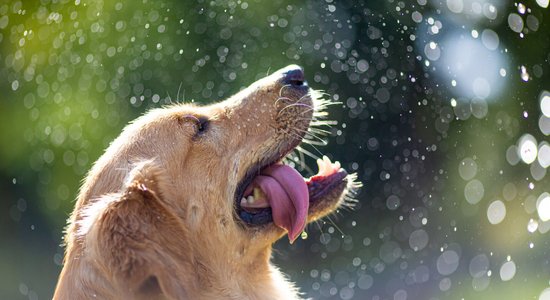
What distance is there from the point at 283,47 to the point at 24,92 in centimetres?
305

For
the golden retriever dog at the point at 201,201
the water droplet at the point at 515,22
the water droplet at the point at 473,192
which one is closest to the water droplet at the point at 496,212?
the water droplet at the point at 473,192

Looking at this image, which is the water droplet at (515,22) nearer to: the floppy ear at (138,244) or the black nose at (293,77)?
the black nose at (293,77)

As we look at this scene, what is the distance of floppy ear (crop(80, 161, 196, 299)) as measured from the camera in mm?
2873

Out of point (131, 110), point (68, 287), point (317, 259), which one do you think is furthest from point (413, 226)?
point (68, 287)

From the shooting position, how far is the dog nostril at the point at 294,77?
12.6 feet

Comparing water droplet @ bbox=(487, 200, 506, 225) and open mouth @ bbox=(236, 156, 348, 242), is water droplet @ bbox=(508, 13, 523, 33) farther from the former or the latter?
open mouth @ bbox=(236, 156, 348, 242)

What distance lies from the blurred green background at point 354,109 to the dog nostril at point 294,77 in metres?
3.61

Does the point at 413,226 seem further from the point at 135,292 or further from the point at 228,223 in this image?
the point at 135,292

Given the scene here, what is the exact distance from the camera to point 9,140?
8898mm

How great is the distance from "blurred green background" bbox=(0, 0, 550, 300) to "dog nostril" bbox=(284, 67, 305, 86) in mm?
3610

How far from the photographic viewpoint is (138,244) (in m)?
2.93

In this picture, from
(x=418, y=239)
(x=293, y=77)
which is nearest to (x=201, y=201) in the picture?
(x=293, y=77)

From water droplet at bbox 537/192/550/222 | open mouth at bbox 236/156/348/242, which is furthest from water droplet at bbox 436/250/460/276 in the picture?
open mouth at bbox 236/156/348/242

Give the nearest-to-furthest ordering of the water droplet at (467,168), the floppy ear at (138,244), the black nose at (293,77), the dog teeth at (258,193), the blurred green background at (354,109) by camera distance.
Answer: the floppy ear at (138,244)
the dog teeth at (258,193)
the black nose at (293,77)
the blurred green background at (354,109)
the water droplet at (467,168)
